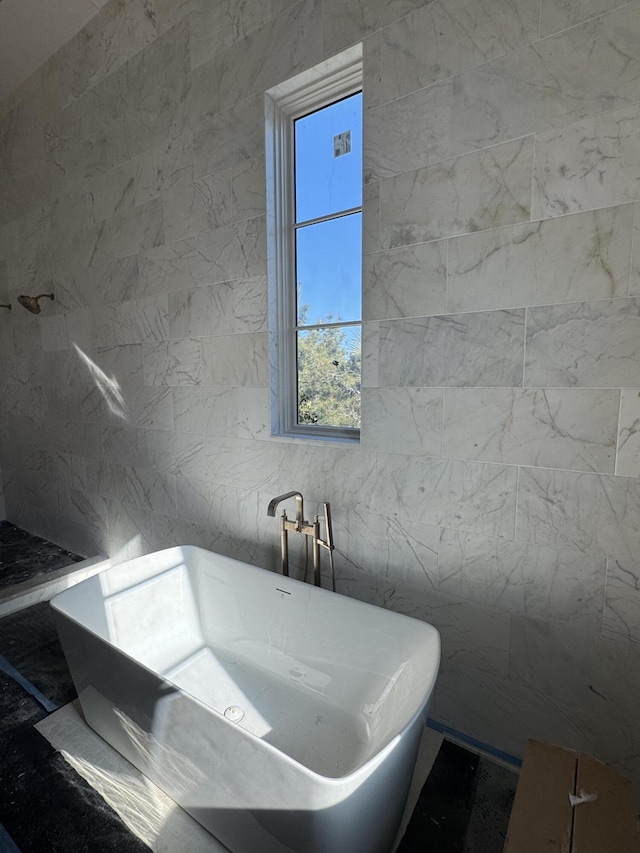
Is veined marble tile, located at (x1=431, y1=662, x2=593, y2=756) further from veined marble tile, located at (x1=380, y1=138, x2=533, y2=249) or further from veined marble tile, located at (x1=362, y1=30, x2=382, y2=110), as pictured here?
veined marble tile, located at (x1=362, y1=30, x2=382, y2=110)

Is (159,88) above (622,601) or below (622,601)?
Answer: above

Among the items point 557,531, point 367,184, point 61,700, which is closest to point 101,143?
point 367,184

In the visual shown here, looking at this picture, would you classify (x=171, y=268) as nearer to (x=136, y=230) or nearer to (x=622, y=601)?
(x=136, y=230)

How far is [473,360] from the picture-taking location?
1.38 m

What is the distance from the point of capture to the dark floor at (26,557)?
2676mm

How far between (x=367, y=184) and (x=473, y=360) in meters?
0.75

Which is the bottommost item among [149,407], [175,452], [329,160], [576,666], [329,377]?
[576,666]

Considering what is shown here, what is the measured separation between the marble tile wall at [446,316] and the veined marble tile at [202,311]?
12mm

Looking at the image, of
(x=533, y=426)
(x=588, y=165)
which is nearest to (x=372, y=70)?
(x=588, y=165)

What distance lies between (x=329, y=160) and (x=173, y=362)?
121 centimetres

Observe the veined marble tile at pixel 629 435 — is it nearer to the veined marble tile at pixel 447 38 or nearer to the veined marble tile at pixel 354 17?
the veined marble tile at pixel 447 38

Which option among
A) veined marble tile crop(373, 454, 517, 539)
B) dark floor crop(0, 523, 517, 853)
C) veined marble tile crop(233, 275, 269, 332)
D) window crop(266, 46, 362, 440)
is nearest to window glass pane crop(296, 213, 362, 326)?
window crop(266, 46, 362, 440)

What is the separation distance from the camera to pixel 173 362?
2234 millimetres

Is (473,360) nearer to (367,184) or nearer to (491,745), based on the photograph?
(367,184)
